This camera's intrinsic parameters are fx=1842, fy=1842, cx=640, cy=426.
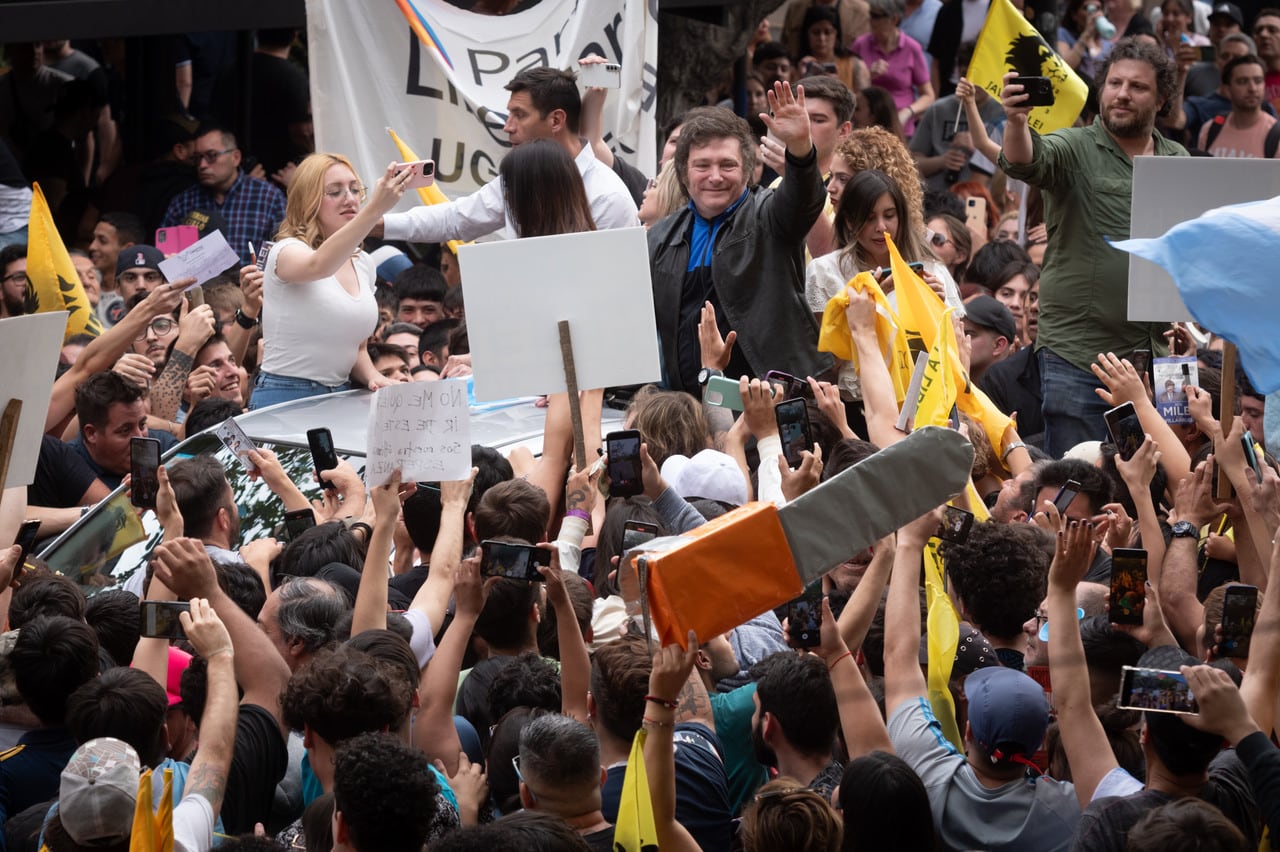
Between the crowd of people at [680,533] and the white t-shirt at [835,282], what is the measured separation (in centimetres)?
2

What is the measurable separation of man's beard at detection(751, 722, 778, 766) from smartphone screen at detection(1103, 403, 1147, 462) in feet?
5.62

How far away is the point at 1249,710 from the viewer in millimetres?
4117

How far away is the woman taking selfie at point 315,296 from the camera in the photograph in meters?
7.60

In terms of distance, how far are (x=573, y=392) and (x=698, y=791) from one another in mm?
1932

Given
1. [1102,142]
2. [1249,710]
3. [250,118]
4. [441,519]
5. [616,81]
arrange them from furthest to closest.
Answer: [250,118]
[616,81]
[1102,142]
[441,519]
[1249,710]

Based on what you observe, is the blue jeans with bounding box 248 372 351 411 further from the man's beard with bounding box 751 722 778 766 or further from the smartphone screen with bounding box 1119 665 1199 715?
the smartphone screen with bounding box 1119 665 1199 715

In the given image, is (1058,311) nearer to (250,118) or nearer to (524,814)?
(524,814)

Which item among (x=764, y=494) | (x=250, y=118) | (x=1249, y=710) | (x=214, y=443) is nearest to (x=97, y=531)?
(x=214, y=443)

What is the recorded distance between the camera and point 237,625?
15.8 feet

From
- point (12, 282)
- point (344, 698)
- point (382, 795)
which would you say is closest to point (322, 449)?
point (344, 698)

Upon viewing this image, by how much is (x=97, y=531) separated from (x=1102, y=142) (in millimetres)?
4389

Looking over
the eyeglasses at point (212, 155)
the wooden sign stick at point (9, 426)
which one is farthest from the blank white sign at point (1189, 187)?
the eyeglasses at point (212, 155)

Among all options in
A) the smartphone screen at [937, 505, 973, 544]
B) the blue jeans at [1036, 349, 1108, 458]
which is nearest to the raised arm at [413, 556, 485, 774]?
the smartphone screen at [937, 505, 973, 544]

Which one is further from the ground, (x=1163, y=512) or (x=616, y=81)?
(x=616, y=81)
